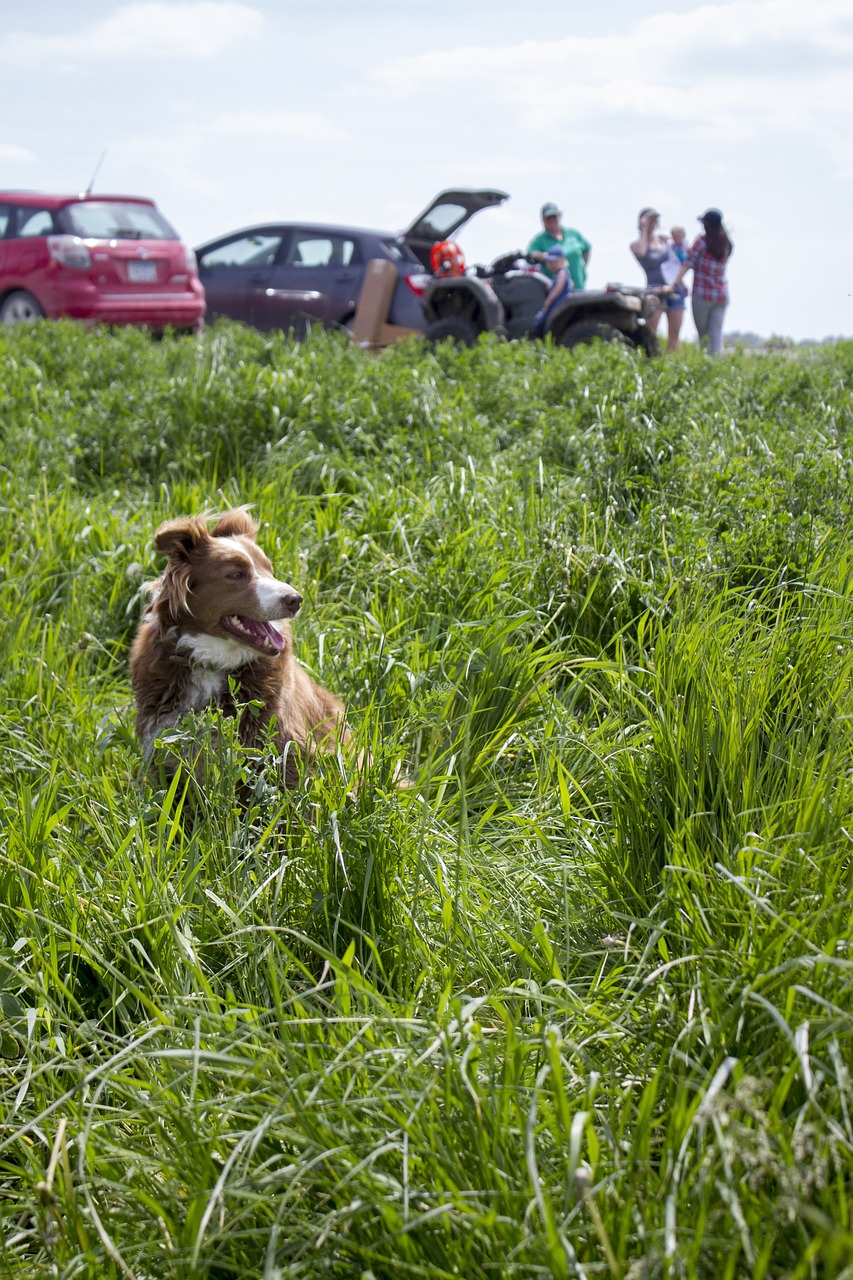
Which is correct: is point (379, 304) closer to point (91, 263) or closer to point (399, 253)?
point (399, 253)

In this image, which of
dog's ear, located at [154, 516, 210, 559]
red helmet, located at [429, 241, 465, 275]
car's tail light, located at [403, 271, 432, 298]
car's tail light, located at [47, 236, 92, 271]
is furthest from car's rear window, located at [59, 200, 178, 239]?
dog's ear, located at [154, 516, 210, 559]

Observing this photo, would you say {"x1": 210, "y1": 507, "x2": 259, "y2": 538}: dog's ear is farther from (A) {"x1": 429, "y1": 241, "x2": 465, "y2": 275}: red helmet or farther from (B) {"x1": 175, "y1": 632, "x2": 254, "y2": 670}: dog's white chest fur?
(A) {"x1": 429, "y1": 241, "x2": 465, "y2": 275}: red helmet

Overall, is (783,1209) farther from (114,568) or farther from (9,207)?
(9,207)

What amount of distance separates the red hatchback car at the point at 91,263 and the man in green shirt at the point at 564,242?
4.47 metres

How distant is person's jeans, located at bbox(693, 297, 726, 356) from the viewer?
13.3 meters

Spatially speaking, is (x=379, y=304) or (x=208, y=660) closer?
(x=208, y=660)

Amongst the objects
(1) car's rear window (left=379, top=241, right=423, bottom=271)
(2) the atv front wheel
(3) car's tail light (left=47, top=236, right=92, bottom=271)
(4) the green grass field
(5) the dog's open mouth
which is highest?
(1) car's rear window (left=379, top=241, right=423, bottom=271)

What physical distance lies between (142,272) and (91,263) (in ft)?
2.10

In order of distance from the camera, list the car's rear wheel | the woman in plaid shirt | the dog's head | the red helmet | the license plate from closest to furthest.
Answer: the dog's head < the car's rear wheel < the red helmet < the woman in plaid shirt < the license plate

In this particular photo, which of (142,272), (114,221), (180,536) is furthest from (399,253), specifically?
(180,536)

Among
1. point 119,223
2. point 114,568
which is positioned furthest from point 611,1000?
point 119,223

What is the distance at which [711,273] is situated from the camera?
43.0ft

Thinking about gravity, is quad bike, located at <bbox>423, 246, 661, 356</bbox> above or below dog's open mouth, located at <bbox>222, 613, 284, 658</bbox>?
above

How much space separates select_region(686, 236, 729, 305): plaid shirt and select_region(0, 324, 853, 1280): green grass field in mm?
8653
